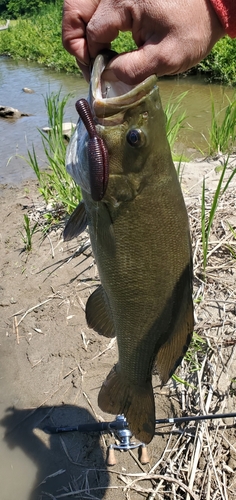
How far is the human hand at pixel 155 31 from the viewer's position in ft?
4.55

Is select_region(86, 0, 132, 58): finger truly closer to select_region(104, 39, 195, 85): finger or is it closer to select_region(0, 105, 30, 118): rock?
select_region(104, 39, 195, 85): finger

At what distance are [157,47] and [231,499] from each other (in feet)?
6.70

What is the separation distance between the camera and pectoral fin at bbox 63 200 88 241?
5.41 ft

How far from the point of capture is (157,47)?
141 cm

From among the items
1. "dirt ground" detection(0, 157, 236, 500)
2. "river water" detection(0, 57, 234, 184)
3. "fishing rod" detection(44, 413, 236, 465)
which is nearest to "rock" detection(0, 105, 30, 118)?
"river water" detection(0, 57, 234, 184)

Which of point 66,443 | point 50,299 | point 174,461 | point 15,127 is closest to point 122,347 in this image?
point 174,461

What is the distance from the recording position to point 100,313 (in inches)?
69.7

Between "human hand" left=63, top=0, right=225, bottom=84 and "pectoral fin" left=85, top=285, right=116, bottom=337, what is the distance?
0.81 m

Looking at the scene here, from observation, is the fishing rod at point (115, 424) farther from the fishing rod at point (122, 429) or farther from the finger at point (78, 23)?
the finger at point (78, 23)

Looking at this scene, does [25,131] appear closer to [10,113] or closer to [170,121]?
[10,113]

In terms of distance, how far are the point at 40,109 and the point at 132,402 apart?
10.5m

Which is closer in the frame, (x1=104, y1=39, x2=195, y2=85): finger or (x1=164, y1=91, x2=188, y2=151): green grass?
(x1=104, y1=39, x2=195, y2=85): finger

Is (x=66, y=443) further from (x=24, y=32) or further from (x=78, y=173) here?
(x=24, y=32)

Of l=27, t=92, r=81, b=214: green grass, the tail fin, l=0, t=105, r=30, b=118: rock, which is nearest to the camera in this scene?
the tail fin
